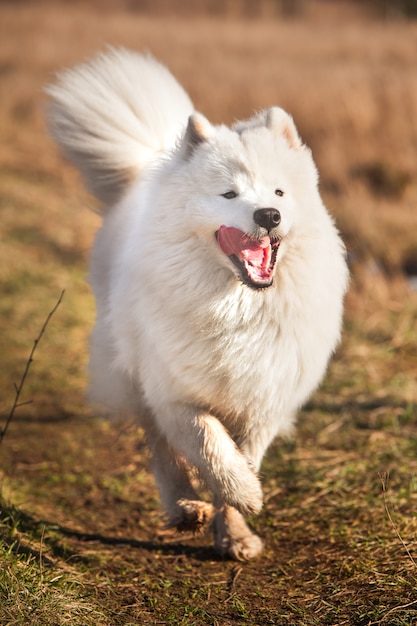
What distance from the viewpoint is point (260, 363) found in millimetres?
2961

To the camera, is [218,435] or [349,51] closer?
[218,435]

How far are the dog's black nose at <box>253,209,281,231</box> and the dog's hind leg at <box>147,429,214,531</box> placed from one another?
1.13 m

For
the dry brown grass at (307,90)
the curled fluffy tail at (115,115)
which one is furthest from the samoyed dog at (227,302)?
the dry brown grass at (307,90)

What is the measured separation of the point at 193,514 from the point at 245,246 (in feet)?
3.52

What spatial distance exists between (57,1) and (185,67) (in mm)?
11077

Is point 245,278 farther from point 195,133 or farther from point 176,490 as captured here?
point 176,490

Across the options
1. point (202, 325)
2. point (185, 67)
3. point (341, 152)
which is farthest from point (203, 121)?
point (185, 67)

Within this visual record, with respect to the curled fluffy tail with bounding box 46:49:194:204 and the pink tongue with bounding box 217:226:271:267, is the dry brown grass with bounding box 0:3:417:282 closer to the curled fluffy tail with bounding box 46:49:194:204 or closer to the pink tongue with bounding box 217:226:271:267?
the curled fluffy tail with bounding box 46:49:194:204

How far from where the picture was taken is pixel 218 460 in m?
2.93

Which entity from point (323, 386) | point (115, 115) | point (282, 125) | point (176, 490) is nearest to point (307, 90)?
point (323, 386)

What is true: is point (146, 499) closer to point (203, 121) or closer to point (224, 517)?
point (224, 517)

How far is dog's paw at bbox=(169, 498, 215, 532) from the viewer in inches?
121

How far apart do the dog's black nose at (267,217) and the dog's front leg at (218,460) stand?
2.63 feet

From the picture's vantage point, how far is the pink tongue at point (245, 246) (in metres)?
2.74
